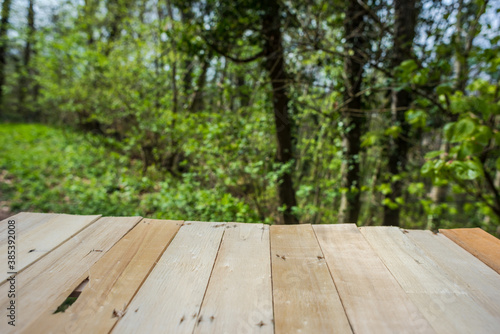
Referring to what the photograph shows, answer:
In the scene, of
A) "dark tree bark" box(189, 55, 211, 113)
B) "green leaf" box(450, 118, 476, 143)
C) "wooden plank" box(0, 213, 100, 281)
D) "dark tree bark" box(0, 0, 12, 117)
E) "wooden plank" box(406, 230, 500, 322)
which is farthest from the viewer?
"dark tree bark" box(0, 0, 12, 117)

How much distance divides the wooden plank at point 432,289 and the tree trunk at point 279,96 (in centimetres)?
227

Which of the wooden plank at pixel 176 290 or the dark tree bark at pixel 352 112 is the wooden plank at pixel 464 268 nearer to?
the wooden plank at pixel 176 290

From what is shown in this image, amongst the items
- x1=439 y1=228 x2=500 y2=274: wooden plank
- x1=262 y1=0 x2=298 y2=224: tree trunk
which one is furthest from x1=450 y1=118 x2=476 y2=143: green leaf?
x1=262 y1=0 x2=298 y2=224: tree trunk

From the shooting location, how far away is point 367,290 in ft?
2.99

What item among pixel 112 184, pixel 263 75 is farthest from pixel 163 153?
pixel 263 75

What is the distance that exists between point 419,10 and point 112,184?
5.79 metres

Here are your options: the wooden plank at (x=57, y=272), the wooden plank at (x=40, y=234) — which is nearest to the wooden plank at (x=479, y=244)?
the wooden plank at (x=57, y=272)

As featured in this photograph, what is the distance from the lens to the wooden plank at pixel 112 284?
747 mm

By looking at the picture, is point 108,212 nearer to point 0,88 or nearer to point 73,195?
point 73,195

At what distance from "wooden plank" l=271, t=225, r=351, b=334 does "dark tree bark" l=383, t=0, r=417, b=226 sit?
264 centimetres

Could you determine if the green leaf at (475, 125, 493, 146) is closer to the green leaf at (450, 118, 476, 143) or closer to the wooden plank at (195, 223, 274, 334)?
the green leaf at (450, 118, 476, 143)

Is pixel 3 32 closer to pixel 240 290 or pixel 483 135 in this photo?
pixel 240 290

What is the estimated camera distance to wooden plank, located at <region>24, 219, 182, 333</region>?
0.75 meters

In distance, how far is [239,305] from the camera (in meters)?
0.83
